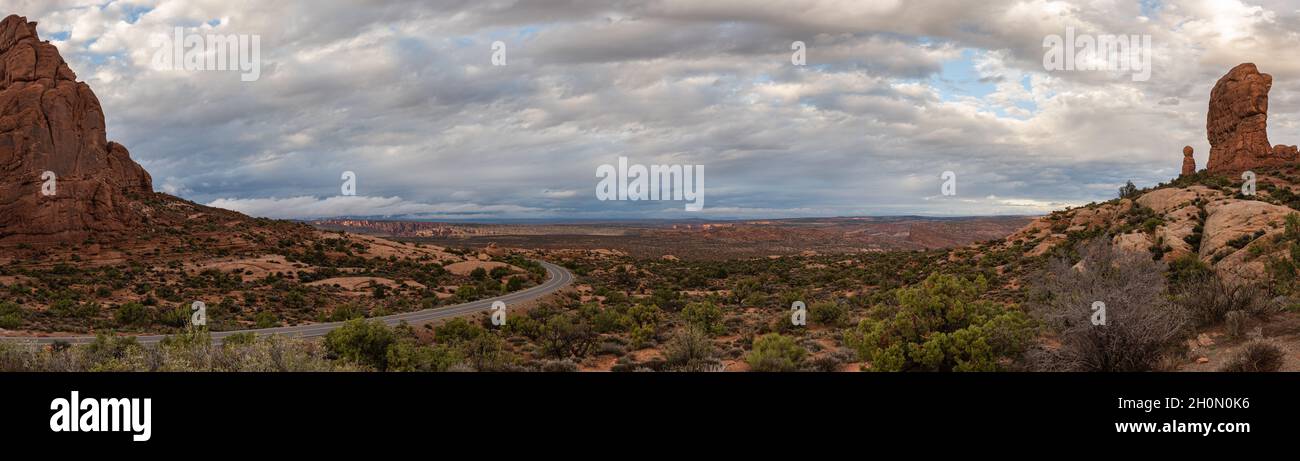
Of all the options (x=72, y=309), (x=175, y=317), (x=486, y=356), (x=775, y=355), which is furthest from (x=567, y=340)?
(x=72, y=309)

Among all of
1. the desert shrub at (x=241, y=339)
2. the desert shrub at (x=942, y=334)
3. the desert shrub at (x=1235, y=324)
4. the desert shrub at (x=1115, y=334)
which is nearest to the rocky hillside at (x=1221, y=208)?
the desert shrub at (x=1235, y=324)

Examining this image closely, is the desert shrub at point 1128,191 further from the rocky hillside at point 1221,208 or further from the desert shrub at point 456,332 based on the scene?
the desert shrub at point 456,332

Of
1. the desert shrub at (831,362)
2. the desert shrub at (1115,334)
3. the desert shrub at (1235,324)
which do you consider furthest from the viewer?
the desert shrub at (831,362)

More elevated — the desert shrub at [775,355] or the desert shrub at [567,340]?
the desert shrub at [775,355]

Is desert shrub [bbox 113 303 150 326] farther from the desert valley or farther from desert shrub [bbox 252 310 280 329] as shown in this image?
desert shrub [bbox 252 310 280 329]

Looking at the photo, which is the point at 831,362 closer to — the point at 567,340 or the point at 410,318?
the point at 567,340
